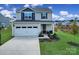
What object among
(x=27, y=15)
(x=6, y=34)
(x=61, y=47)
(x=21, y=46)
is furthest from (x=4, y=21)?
(x=61, y=47)

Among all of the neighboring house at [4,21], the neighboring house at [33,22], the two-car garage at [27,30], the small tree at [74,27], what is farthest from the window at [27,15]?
the small tree at [74,27]

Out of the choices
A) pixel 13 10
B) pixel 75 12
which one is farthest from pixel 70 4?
pixel 13 10

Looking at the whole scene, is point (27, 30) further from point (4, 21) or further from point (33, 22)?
point (4, 21)

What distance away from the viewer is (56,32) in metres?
13.5

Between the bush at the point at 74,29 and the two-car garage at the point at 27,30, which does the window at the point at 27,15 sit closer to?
the two-car garage at the point at 27,30

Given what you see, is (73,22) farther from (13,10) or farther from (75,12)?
(13,10)

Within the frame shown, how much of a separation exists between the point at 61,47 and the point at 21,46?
73cm

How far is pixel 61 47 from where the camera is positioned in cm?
1348

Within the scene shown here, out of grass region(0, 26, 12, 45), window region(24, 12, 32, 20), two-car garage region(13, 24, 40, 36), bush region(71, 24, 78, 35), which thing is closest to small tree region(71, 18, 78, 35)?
bush region(71, 24, 78, 35)

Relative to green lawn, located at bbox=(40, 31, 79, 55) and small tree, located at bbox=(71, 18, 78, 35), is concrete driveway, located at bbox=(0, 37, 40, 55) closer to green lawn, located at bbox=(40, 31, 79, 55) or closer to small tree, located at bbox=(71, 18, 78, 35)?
green lawn, located at bbox=(40, 31, 79, 55)

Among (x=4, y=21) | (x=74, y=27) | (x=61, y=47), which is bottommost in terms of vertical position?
(x=61, y=47)

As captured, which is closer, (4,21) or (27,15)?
(4,21)

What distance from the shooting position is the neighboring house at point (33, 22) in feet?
44.3

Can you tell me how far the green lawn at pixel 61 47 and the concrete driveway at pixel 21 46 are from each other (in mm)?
134
